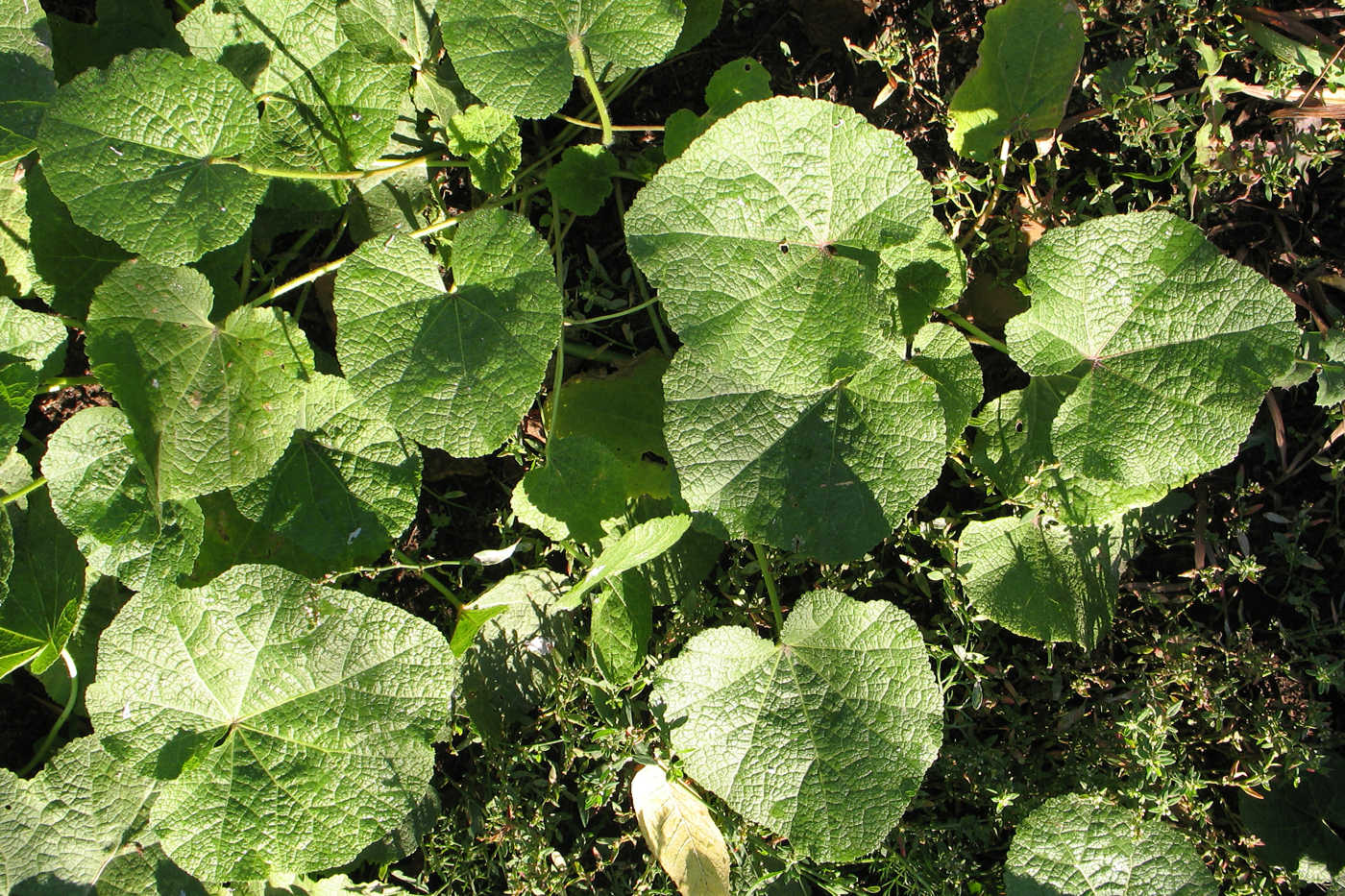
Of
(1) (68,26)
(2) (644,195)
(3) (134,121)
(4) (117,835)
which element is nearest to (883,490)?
(2) (644,195)

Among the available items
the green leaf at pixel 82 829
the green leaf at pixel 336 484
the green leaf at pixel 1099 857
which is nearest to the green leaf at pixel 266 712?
the green leaf at pixel 336 484

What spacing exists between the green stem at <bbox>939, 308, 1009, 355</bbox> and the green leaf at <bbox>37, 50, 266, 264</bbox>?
1752 mm

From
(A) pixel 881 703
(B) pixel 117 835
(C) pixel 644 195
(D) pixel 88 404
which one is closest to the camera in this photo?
(C) pixel 644 195

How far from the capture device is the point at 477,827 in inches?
108

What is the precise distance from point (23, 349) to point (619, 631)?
5.65 feet

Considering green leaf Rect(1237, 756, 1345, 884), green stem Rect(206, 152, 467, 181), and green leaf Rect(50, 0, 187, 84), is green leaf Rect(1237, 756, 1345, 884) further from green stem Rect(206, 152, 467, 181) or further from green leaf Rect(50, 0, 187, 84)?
green leaf Rect(50, 0, 187, 84)

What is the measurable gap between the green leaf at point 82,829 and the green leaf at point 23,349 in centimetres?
95

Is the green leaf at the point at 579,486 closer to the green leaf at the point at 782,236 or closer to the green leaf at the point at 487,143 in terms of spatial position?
the green leaf at the point at 782,236

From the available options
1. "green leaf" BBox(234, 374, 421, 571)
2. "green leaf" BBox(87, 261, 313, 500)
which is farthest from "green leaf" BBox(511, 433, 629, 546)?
"green leaf" BBox(87, 261, 313, 500)

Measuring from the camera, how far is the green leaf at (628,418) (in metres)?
2.58

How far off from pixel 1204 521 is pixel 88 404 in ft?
10.9

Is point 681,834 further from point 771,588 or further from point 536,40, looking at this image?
point 536,40

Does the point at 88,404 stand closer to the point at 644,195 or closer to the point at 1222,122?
the point at 644,195

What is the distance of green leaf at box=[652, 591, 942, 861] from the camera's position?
2338mm
